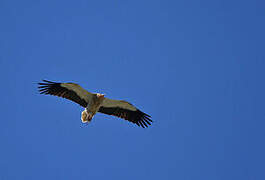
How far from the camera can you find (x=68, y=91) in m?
17.6

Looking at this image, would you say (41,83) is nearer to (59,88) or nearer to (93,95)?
(59,88)

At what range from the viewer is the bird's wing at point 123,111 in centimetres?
1777

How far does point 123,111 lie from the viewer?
18109mm

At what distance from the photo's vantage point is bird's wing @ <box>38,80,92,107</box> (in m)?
17.4

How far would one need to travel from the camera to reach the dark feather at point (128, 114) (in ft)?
59.0

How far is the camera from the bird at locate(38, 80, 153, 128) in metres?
17.2

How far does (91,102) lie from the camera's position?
17.3 meters

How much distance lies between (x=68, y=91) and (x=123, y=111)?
2.43 m

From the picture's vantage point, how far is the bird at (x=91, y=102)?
677 inches

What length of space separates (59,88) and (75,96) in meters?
0.72

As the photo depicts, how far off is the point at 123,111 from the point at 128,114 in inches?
10.1

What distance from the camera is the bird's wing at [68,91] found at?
17375mm

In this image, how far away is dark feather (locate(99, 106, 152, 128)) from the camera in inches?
707

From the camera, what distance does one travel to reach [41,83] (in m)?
17.4
